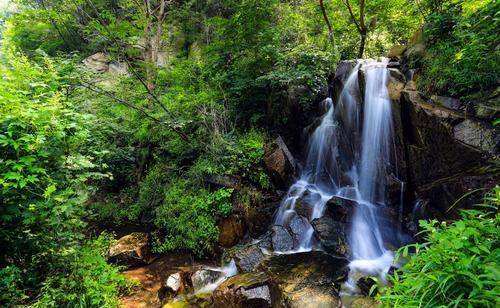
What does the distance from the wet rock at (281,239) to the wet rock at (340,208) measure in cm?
118

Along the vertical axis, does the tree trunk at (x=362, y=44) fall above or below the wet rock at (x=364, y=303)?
above

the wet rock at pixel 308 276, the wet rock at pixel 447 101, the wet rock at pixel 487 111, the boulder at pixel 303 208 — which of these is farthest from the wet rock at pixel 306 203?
the wet rock at pixel 487 111

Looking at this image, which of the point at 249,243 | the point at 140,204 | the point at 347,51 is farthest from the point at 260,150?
the point at 347,51

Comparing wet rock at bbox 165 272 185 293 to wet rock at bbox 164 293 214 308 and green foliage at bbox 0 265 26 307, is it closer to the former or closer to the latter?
wet rock at bbox 164 293 214 308

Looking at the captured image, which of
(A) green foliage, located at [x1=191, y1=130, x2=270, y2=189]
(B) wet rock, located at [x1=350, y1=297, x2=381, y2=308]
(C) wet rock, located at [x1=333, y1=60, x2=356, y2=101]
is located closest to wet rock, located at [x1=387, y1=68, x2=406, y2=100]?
(C) wet rock, located at [x1=333, y1=60, x2=356, y2=101]

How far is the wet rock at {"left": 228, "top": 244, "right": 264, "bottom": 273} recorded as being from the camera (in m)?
5.31

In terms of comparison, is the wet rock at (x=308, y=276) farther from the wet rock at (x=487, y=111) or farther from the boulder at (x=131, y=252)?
the wet rock at (x=487, y=111)

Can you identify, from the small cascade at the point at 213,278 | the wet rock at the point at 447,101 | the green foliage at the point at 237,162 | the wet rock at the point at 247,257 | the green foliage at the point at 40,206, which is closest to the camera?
the green foliage at the point at 40,206

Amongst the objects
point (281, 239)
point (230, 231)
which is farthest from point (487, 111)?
point (230, 231)

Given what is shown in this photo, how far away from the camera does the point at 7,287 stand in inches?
116

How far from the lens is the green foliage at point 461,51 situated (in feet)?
14.0

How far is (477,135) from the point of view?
14.6 ft

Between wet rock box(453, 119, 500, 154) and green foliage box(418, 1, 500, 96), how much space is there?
0.75m

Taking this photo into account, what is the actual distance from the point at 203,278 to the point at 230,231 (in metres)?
1.36
